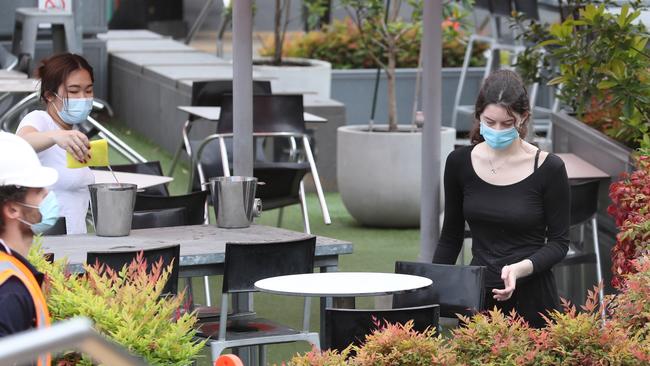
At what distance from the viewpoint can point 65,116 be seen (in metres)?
5.71

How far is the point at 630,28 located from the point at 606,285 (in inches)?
54.6

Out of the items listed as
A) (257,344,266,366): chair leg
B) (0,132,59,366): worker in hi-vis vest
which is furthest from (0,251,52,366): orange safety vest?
(257,344,266,366): chair leg

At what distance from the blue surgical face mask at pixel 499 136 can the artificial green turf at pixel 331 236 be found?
1915 millimetres

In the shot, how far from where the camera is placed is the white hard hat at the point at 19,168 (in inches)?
112

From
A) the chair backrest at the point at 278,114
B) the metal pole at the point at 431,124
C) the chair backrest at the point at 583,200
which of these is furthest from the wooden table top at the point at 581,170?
the chair backrest at the point at 278,114

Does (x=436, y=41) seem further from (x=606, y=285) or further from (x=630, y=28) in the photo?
(x=606, y=285)

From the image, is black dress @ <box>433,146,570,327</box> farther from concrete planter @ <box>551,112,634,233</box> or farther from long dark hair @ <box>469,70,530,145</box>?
concrete planter @ <box>551,112,634,233</box>

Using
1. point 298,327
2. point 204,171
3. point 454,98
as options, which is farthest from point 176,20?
point 298,327

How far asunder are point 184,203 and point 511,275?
2190mm

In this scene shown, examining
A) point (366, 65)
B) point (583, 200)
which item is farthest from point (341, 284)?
point (366, 65)

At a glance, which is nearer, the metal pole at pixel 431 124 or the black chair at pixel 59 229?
the black chair at pixel 59 229

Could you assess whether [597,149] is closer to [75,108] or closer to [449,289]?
[449,289]

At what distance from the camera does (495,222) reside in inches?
191

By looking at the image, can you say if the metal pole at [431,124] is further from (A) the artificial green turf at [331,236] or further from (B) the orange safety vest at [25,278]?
(B) the orange safety vest at [25,278]
